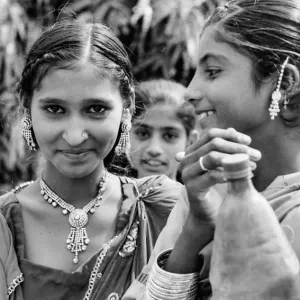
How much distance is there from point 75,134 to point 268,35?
36.9 inches

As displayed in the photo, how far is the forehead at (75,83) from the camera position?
243 cm

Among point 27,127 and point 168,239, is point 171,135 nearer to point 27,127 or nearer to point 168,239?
point 27,127

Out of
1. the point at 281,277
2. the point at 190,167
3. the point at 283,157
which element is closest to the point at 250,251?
the point at 281,277

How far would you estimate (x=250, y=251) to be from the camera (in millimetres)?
1334

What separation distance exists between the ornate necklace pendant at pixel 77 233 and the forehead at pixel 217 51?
3.23 feet

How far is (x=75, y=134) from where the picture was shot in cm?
240

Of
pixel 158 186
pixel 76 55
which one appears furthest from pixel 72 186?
pixel 76 55

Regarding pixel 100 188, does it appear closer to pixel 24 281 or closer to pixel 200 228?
pixel 24 281

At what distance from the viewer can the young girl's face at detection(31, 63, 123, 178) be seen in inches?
95.3

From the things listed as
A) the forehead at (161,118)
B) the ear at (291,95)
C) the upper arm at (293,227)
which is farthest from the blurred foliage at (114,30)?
the upper arm at (293,227)

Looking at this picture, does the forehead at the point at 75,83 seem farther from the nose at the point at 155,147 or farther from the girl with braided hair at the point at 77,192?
the nose at the point at 155,147

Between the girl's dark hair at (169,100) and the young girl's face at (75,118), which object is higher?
the girl's dark hair at (169,100)

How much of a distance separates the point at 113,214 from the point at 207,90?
0.96 m

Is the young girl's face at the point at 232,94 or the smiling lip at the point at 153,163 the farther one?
the smiling lip at the point at 153,163
